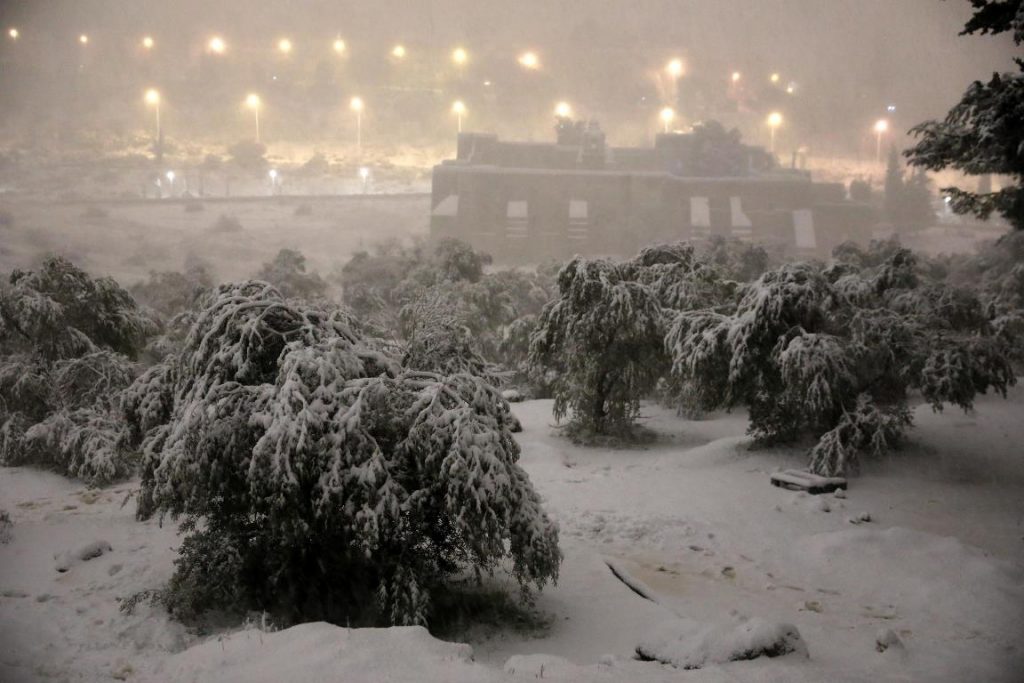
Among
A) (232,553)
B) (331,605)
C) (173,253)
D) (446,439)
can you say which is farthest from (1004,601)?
(173,253)

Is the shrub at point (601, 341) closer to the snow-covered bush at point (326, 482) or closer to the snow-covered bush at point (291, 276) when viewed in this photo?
the snow-covered bush at point (326, 482)

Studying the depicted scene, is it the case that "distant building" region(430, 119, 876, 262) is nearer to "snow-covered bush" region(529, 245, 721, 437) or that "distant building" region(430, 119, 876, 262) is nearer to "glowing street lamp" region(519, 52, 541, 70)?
"snow-covered bush" region(529, 245, 721, 437)

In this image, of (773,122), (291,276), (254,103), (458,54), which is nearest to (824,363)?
(291,276)

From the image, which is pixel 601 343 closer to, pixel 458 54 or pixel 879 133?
pixel 879 133

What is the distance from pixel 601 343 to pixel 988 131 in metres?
7.44

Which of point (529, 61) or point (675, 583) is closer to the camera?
point (675, 583)

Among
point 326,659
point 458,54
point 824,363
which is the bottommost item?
point 326,659

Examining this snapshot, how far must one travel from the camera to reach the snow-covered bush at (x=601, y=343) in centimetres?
1480

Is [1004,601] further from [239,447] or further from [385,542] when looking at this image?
[239,447]

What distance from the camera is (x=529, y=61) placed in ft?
317

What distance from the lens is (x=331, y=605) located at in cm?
673

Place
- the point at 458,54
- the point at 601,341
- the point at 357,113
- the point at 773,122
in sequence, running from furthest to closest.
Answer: the point at 458,54
the point at 357,113
the point at 773,122
the point at 601,341

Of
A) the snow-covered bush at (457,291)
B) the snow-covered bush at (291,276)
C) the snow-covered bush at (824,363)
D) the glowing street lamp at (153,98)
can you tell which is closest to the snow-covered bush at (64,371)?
the snow-covered bush at (457,291)

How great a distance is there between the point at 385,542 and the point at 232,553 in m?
1.45
